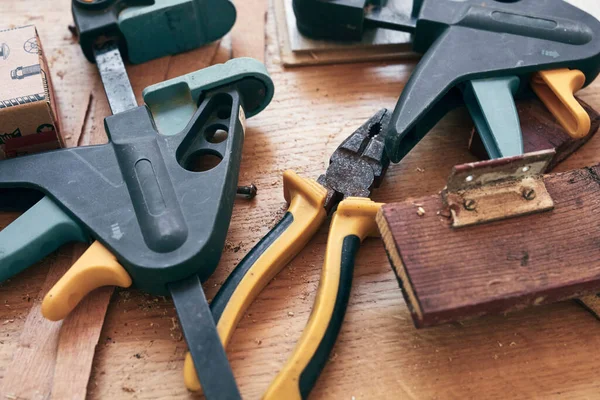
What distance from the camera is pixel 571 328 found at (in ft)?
2.29

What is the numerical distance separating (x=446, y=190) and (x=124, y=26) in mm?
571

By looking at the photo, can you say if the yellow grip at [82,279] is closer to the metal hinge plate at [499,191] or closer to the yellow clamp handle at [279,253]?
the yellow clamp handle at [279,253]

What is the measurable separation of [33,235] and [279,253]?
302 mm

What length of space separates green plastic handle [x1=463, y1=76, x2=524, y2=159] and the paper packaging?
1.92ft

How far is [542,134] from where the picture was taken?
795 millimetres

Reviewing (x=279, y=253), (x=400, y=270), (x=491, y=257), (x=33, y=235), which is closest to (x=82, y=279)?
(x=33, y=235)

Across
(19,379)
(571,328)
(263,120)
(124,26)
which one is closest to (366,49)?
(263,120)

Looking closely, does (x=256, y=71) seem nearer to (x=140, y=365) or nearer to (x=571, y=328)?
(x=140, y=365)

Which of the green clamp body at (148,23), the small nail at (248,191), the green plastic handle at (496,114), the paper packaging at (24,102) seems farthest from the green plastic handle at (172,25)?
the green plastic handle at (496,114)

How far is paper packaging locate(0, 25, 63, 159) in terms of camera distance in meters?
0.73

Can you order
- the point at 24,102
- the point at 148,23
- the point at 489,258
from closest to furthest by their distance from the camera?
1. the point at 489,258
2. the point at 24,102
3. the point at 148,23

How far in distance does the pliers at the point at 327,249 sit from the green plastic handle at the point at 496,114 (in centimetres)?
12

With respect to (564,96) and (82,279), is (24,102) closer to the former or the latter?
(82,279)

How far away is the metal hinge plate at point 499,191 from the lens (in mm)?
620
